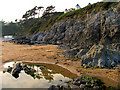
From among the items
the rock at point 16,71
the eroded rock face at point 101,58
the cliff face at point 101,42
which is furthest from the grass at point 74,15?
the rock at point 16,71

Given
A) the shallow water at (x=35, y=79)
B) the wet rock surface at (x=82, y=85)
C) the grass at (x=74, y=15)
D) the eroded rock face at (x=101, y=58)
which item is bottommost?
the shallow water at (x=35, y=79)

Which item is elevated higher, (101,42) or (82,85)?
(101,42)

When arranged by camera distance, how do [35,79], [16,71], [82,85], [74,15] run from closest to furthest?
[82,85], [35,79], [16,71], [74,15]

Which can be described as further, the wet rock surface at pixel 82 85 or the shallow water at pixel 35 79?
the shallow water at pixel 35 79

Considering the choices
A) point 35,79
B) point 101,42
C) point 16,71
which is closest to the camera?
point 35,79

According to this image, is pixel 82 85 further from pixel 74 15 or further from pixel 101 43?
pixel 74 15

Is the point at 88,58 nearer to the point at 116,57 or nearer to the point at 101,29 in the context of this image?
the point at 116,57

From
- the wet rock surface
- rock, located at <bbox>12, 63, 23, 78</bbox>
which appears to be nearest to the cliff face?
the wet rock surface

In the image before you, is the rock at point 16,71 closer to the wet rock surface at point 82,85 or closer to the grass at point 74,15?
the wet rock surface at point 82,85

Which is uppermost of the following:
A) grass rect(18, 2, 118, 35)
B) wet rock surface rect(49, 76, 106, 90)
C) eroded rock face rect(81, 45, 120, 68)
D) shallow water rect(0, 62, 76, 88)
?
grass rect(18, 2, 118, 35)

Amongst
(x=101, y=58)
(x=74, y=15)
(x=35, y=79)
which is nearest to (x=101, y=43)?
(x=101, y=58)

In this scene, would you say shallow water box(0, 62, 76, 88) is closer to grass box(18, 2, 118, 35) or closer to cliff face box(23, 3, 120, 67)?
cliff face box(23, 3, 120, 67)

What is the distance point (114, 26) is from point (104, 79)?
668 inches

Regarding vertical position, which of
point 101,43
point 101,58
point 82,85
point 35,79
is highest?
point 101,43
